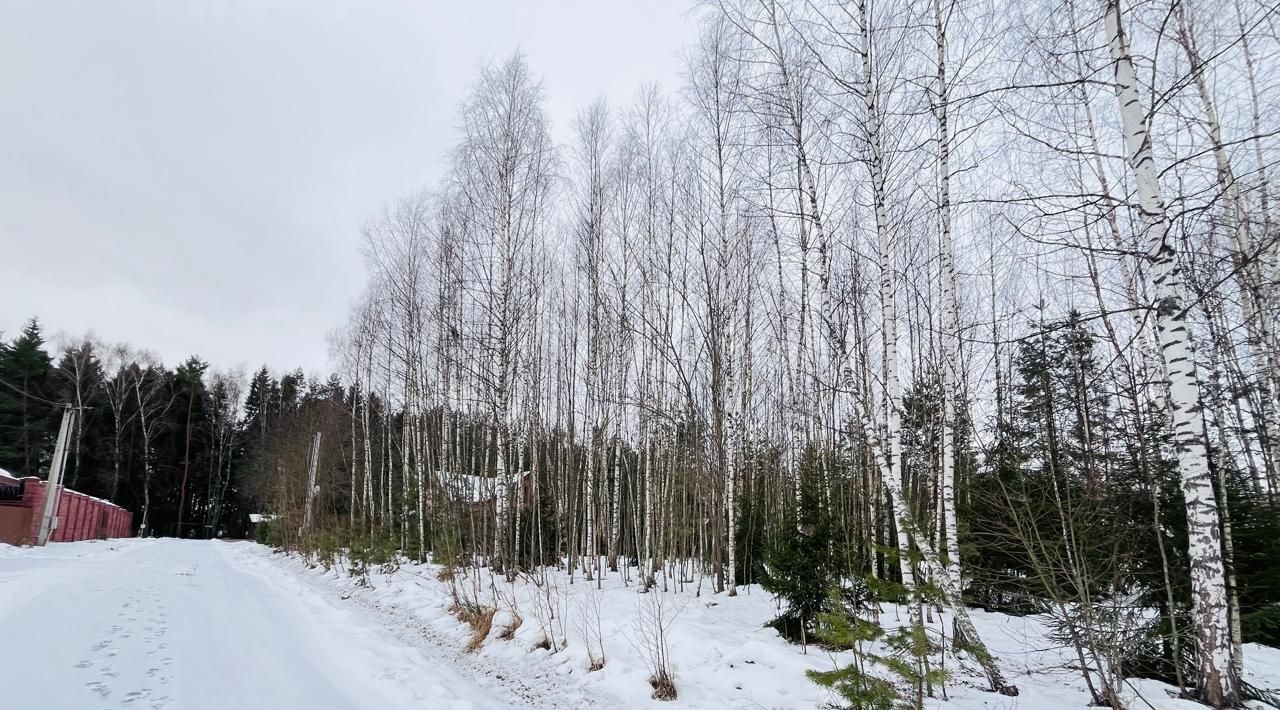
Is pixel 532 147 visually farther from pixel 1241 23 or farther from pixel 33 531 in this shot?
pixel 33 531

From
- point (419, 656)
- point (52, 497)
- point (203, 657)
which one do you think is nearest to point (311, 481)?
point (52, 497)

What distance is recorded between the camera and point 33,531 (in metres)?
22.4

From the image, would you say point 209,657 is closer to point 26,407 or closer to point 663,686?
point 663,686

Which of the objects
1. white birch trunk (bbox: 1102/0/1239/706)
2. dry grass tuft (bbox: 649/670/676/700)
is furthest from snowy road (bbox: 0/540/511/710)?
white birch trunk (bbox: 1102/0/1239/706)

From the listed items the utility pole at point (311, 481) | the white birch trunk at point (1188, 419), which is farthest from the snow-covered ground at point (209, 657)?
the utility pole at point (311, 481)

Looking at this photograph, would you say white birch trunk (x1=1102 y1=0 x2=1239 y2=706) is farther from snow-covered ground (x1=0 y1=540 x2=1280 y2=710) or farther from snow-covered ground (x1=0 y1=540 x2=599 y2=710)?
snow-covered ground (x1=0 y1=540 x2=599 y2=710)

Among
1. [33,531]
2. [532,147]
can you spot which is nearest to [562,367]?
[532,147]

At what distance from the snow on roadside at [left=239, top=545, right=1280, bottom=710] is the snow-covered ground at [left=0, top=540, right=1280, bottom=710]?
0.08 ft

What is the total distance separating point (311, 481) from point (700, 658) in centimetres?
2217

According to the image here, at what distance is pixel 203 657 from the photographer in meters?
5.54

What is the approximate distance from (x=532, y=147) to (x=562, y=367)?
564cm

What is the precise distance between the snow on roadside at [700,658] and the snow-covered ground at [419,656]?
0.02 metres

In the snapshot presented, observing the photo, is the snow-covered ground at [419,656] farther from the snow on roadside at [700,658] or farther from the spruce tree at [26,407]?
the spruce tree at [26,407]

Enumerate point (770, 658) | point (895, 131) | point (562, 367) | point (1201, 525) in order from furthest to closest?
point (562, 367), point (895, 131), point (770, 658), point (1201, 525)
